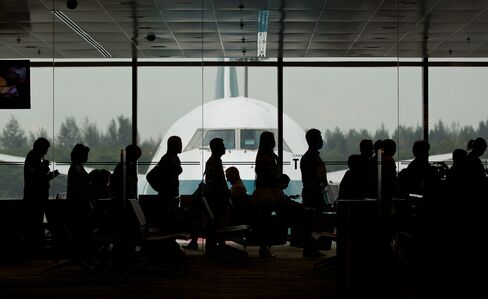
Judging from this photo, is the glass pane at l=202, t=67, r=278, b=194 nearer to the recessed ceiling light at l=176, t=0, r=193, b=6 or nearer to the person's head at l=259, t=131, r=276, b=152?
the recessed ceiling light at l=176, t=0, r=193, b=6

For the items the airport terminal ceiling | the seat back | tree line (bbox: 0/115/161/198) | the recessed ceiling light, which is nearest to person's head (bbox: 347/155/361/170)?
the seat back

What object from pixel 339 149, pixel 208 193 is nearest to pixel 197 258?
pixel 208 193

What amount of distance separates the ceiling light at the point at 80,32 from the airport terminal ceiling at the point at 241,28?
0.5 inches

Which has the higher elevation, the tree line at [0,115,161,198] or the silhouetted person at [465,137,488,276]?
the tree line at [0,115,161,198]

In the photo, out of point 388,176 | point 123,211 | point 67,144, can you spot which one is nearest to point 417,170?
point 388,176

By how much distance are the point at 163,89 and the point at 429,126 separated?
4292 millimetres

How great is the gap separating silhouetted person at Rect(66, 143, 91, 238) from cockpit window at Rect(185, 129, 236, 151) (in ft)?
13.6

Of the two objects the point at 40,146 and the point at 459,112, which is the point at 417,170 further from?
the point at 459,112

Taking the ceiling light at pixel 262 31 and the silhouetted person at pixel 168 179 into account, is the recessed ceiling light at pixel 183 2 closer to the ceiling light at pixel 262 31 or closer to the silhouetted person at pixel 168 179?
the ceiling light at pixel 262 31

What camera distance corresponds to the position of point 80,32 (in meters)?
11.6

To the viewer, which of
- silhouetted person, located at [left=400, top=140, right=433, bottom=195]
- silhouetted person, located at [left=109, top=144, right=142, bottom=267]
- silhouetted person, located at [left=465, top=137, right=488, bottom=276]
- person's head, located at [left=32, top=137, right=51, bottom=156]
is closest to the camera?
silhouetted person, located at [left=465, top=137, right=488, bottom=276]

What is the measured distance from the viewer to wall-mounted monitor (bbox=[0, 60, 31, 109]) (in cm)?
1095

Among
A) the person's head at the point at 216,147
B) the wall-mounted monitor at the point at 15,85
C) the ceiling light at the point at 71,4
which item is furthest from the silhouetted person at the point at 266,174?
the wall-mounted monitor at the point at 15,85

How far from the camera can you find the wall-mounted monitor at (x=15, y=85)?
35.9 feet
